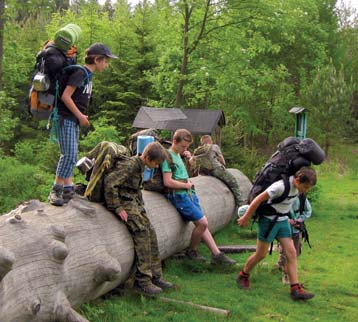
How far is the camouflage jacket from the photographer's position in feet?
19.5

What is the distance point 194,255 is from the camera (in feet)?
25.7

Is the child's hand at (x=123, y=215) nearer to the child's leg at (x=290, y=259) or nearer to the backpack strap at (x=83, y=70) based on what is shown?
the backpack strap at (x=83, y=70)

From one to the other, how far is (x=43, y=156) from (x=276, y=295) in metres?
10.1

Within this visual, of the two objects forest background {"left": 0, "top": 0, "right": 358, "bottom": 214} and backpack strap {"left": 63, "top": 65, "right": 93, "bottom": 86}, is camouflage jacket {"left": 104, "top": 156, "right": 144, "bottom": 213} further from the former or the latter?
forest background {"left": 0, "top": 0, "right": 358, "bottom": 214}

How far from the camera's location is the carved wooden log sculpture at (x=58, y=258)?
418 cm

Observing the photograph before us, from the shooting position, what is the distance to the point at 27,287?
428 centimetres

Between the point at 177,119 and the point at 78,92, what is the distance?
6.50m

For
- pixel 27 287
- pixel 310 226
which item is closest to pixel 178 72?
pixel 310 226

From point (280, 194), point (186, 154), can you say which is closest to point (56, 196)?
point (280, 194)

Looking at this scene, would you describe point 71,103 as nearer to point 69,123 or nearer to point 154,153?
point 69,123

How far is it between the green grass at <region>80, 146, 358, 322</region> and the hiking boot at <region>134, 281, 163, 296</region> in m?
0.08

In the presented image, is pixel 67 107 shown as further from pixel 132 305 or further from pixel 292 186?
pixel 292 186

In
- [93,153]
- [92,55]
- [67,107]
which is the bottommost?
[93,153]

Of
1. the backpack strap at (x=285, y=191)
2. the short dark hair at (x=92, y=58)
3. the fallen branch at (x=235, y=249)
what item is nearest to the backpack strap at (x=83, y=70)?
the short dark hair at (x=92, y=58)
